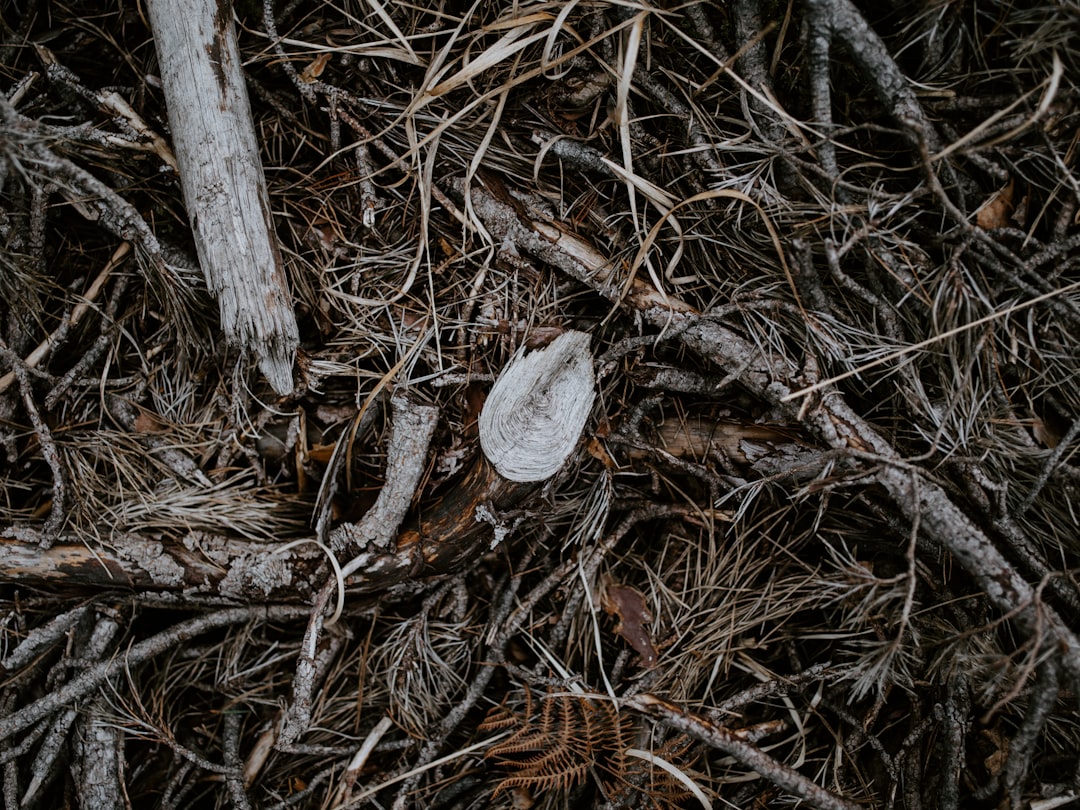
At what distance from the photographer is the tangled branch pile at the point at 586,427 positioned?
1.83 metres

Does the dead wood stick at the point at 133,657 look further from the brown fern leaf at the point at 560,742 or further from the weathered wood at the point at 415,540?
the brown fern leaf at the point at 560,742

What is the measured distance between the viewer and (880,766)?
2035 millimetres

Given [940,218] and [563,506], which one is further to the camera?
[563,506]

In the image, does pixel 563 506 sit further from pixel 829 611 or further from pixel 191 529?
pixel 191 529

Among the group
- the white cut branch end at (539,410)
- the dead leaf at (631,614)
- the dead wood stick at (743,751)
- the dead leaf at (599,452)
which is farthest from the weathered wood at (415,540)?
the dead wood stick at (743,751)

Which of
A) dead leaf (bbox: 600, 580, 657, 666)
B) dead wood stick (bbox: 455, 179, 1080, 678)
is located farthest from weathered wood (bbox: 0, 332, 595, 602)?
dead leaf (bbox: 600, 580, 657, 666)

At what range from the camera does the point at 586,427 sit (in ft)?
6.63

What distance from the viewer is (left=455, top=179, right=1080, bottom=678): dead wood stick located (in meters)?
1.71

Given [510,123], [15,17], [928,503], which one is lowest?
[928,503]

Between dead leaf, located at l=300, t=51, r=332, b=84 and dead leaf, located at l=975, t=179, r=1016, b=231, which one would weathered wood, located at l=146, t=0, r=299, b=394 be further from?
dead leaf, located at l=975, t=179, r=1016, b=231

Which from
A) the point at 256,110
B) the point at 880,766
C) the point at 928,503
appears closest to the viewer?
the point at 928,503

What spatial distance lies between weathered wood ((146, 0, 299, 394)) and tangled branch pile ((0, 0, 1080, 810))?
7.3 inches

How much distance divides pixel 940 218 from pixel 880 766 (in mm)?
1727

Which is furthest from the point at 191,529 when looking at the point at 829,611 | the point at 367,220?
the point at 829,611
